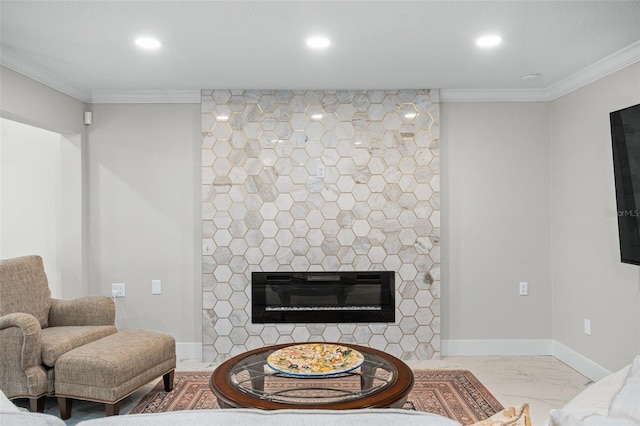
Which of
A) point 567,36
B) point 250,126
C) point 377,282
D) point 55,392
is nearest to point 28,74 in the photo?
point 250,126

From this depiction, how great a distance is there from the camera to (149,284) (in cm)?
451

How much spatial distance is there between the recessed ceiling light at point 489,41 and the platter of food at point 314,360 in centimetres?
213

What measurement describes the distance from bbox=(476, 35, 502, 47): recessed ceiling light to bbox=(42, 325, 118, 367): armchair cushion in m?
3.33

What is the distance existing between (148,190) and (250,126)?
3.70 feet

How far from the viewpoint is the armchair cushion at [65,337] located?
10.1 feet

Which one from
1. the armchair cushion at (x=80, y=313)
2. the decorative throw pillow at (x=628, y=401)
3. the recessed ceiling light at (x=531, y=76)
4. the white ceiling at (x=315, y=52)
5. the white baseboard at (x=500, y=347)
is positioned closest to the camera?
the decorative throw pillow at (x=628, y=401)

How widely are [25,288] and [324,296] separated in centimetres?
240

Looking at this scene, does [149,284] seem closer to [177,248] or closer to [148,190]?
[177,248]

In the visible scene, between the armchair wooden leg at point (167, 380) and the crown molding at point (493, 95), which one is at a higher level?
the crown molding at point (493, 95)

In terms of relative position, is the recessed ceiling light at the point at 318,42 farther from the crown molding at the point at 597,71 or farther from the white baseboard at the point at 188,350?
the white baseboard at the point at 188,350

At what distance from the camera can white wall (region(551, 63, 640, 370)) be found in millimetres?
3461

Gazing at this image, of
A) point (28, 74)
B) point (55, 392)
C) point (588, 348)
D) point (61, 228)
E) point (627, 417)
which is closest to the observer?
point (627, 417)

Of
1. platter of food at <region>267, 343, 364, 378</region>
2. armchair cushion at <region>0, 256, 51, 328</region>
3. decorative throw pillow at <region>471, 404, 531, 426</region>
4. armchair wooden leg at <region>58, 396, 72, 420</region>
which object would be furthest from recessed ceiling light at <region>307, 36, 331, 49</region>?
armchair wooden leg at <region>58, 396, 72, 420</region>

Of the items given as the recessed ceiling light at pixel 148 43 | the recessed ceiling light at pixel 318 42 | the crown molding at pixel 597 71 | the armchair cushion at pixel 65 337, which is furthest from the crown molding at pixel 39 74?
the crown molding at pixel 597 71
